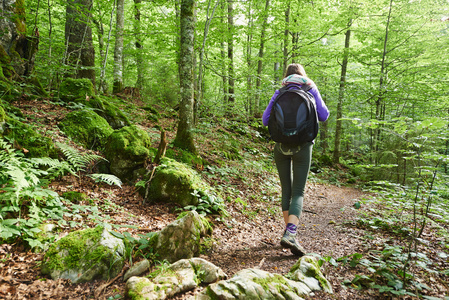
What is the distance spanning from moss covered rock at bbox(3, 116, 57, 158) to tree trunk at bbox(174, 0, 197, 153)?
2631 millimetres

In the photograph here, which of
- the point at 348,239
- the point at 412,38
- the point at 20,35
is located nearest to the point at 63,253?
the point at 348,239

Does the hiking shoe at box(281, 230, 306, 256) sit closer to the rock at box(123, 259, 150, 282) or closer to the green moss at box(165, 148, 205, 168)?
the rock at box(123, 259, 150, 282)

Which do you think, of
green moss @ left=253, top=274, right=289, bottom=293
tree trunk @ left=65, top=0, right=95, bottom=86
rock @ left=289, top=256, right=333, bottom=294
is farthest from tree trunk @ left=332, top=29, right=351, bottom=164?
tree trunk @ left=65, top=0, right=95, bottom=86

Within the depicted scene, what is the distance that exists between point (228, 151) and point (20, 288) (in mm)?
6235

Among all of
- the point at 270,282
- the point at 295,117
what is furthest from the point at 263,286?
the point at 295,117

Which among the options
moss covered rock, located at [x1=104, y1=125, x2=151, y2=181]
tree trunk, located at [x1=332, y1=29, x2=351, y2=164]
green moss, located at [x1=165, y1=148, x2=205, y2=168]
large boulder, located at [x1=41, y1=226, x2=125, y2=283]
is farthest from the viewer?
tree trunk, located at [x1=332, y1=29, x2=351, y2=164]

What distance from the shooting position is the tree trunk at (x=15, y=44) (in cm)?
516

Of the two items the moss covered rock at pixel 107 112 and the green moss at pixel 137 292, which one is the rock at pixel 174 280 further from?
the moss covered rock at pixel 107 112

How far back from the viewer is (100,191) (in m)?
3.76

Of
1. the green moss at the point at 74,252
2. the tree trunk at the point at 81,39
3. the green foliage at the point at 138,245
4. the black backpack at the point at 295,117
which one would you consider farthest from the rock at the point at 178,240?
the tree trunk at the point at 81,39

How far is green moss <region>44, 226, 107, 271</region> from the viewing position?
78.4 inches

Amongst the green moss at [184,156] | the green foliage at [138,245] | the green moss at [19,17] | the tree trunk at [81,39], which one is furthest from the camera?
the tree trunk at [81,39]

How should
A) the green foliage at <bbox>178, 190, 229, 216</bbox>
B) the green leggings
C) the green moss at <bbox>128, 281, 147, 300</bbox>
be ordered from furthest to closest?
the green foliage at <bbox>178, 190, 229, 216</bbox>
the green leggings
the green moss at <bbox>128, 281, 147, 300</bbox>

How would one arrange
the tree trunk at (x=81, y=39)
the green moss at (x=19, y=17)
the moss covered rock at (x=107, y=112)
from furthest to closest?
the tree trunk at (x=81, y=39), the moss covered rock at (x=107, y=112), the green moss at (x=19, y=17)
